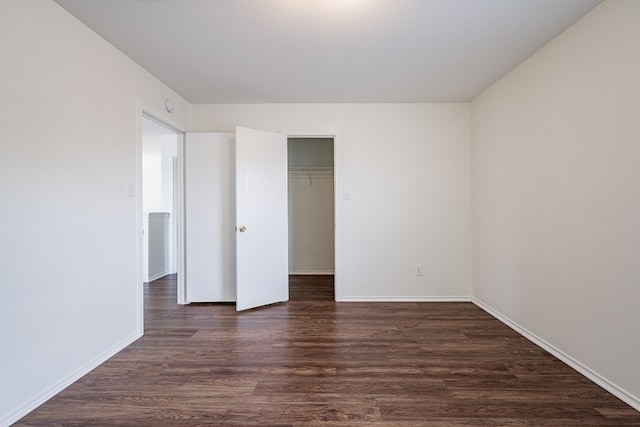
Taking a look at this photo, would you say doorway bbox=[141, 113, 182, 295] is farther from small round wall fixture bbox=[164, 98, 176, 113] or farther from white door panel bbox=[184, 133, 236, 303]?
small round wall fixture bbox=[164, 98, 176, 113]

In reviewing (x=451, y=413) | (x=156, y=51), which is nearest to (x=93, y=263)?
(x=156, y=51)

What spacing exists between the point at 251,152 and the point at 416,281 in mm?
2461

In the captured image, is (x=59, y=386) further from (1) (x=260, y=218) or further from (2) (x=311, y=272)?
(2) (x=311, y=272)

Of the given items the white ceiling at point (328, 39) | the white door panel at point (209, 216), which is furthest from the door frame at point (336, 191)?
the white door panel at point (209, 216)

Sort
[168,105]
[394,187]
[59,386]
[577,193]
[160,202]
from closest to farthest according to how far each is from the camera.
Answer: [59,386], [577,193], [168,105], [394,187], [160,202]

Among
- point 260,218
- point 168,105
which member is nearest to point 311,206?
point 260,218

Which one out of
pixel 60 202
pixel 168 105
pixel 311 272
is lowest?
pixel 311 272

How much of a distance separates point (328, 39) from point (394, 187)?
183 centimetres

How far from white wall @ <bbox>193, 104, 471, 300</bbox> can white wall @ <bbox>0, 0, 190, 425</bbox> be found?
146 centimetres

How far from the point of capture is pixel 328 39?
6.63 ft

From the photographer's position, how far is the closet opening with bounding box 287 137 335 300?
187 inches

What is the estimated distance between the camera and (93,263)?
76.4 inches

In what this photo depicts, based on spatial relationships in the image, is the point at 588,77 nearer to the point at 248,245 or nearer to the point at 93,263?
the point at 248,245

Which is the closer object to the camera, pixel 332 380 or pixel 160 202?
pixel 332 380
